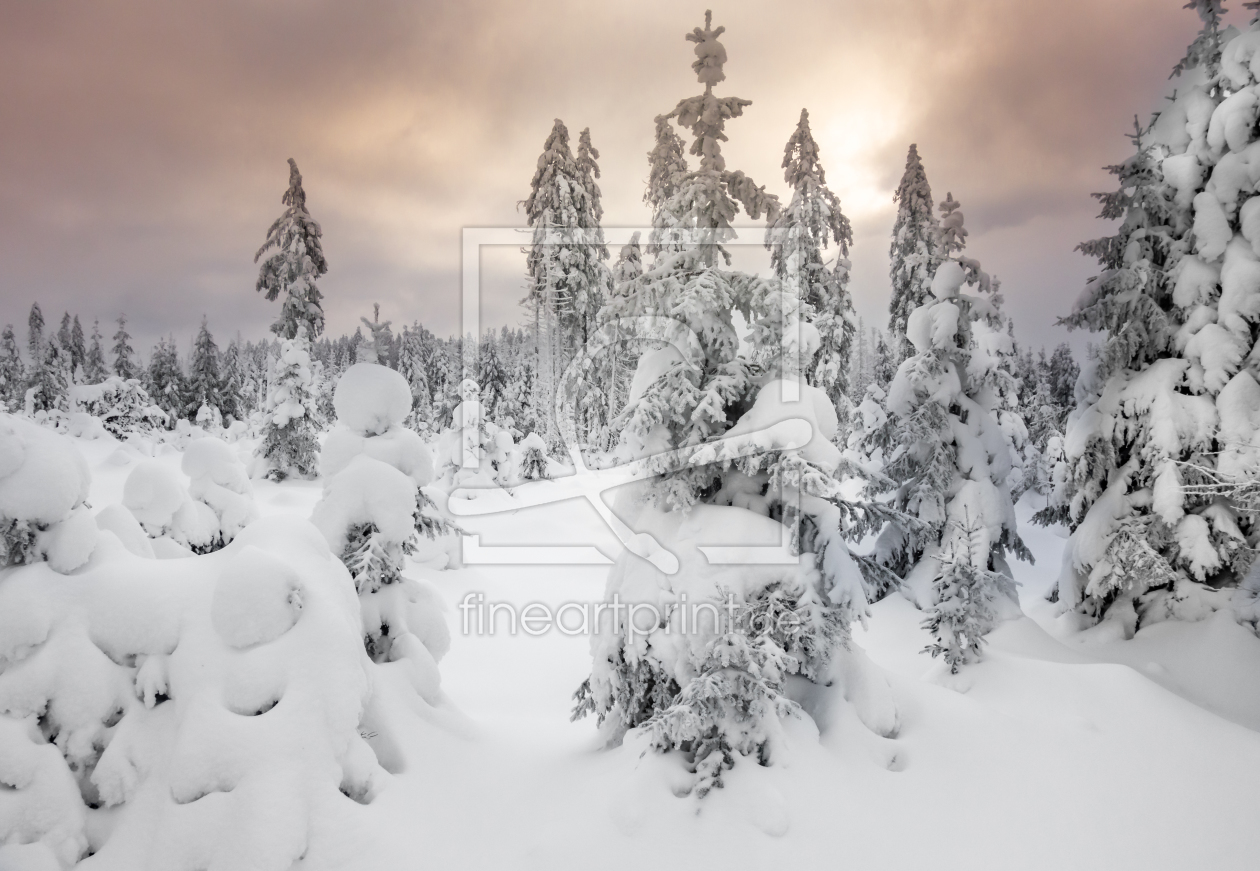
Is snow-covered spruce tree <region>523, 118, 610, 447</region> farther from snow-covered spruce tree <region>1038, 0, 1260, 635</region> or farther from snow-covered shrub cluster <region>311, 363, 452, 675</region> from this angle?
snow-covered spruce tree <region>1038, 0, 1260, 635</region>

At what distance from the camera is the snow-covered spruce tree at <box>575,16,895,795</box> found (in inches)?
223

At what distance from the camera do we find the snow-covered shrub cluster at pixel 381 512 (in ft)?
24.9

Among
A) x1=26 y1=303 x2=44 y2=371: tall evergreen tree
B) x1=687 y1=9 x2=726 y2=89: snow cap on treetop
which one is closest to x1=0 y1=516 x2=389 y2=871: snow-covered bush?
x1=687 y1=9 x2=726 y2=89: snow cap on treetop

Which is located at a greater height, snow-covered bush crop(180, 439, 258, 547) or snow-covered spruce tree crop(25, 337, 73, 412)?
snow-covered spruce tree crop(25, 337, 73, 412)

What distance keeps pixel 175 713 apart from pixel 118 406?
3720 centimetres

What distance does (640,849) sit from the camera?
5.18m

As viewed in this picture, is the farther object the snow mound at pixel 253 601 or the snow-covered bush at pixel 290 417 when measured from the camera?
the snow-covered bush at pixel 290 417

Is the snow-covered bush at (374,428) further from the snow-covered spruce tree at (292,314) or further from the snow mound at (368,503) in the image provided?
Answer: the snow-covered spruce tree at (292,314)

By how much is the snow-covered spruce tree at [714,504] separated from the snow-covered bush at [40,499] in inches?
199

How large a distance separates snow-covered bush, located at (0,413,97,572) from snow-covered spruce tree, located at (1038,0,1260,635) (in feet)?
48.8

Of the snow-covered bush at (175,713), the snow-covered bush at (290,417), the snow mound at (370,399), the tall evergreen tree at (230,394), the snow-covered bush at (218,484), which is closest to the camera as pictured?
the snow-covered bush at (175,713)

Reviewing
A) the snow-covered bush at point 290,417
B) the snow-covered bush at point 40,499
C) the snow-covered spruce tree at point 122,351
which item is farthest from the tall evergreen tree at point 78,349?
the snow-covered bush at point 40,499

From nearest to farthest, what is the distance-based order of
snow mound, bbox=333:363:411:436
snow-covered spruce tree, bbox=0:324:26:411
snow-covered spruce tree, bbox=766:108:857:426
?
1. snow mound, bbox=333:363:411:436
2. snow-covered spruce tree, bbox=766:108:857:426
3. snow-covered spruce tree, bbox=0:324:26:411

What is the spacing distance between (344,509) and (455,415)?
17629mm
